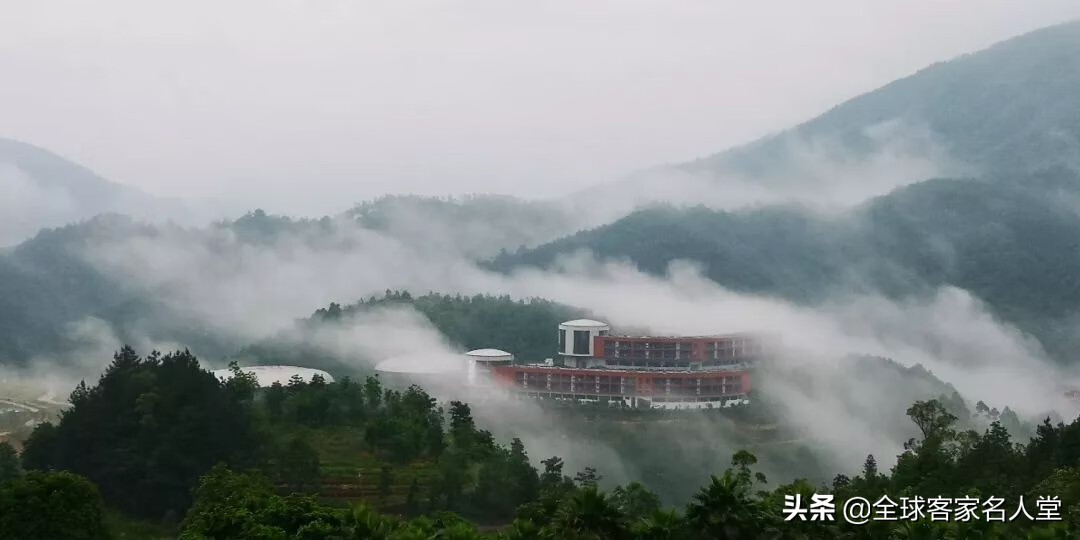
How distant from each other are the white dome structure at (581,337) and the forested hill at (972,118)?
167 ft

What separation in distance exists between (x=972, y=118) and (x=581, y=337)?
216 feet

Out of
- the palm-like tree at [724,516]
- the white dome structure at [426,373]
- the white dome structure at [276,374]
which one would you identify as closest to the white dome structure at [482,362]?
the white dome structure at [426,373]

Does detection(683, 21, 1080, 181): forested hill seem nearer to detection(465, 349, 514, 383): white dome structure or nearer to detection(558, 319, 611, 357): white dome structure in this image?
detection(558, 319, 611, 357): white dome structure

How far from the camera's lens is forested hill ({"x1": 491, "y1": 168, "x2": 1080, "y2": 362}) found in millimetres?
58344

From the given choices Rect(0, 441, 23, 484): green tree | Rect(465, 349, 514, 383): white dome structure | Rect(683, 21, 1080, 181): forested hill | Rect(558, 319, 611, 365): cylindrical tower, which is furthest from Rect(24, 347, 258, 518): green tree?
Rect(683, 21, 1080, 181): forested hill

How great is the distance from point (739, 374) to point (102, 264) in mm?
33067

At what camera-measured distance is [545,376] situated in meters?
36.9

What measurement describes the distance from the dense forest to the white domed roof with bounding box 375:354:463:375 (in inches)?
278

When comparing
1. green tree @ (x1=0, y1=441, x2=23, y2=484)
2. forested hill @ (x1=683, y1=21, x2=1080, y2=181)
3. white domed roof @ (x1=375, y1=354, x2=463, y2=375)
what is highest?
forested hill @ (x1=683, y1=21, x2=1080, y2=181)

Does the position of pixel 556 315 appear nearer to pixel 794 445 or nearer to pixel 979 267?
pixel 794 445

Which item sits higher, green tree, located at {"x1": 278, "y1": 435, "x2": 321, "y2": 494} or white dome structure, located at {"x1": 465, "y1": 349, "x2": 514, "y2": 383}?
white dome structure, located at {"x1": 465, "y1": 349, "x2": 514, "y2": 383}

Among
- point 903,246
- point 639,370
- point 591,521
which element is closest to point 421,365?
point 639,370

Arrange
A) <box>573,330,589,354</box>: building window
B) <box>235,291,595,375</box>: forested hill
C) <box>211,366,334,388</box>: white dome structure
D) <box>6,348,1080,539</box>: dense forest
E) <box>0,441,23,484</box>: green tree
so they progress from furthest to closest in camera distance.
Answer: <box>235,291,595,375</box>: forested hill → <box>573,330,589,354</box>: building window → <box>211,366,334,388</box>: white dome structure → <box>0,441,23,484</box>: green tree → <box>6,348,1080,539</box>: dense forest

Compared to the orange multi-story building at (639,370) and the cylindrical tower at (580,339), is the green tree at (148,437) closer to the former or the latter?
the orange multi-story building at (639,370)
